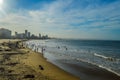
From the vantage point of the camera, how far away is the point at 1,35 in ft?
632

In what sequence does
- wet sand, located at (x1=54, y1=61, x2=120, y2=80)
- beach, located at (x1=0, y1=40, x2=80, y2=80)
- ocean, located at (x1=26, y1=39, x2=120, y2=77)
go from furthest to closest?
1. ocean, located at (x1=26, y1=39, x2=120, y2=77)
2. wet sand, located at (x1=54, y1=61, x2=120, y2=80)
3. beach, located at (x1=0, y1=40, x2=80, y2=80)

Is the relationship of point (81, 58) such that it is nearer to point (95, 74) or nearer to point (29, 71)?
point (95, 74)

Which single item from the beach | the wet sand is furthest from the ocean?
the beach

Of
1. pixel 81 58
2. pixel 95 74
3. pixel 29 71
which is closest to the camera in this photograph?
pixel 29 71

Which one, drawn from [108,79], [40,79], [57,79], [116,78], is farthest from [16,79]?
[116,78]

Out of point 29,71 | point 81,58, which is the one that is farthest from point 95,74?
point 81,58

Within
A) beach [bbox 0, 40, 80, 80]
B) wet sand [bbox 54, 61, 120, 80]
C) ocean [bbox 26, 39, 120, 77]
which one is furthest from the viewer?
ocean [bbox 26, 39, 120, 77]

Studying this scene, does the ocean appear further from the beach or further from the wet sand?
the beach

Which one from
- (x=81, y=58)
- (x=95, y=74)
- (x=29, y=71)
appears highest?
(x=29, y=71)

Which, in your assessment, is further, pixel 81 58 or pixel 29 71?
pixel 81 58

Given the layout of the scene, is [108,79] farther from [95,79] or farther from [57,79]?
[57,79]

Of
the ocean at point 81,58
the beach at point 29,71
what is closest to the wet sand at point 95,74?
the ocean at point 81,58

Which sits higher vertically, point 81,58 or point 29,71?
point 29,71

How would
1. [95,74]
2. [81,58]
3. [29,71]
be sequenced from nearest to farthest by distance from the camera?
[29,71]
[95,74]
[81,58]
